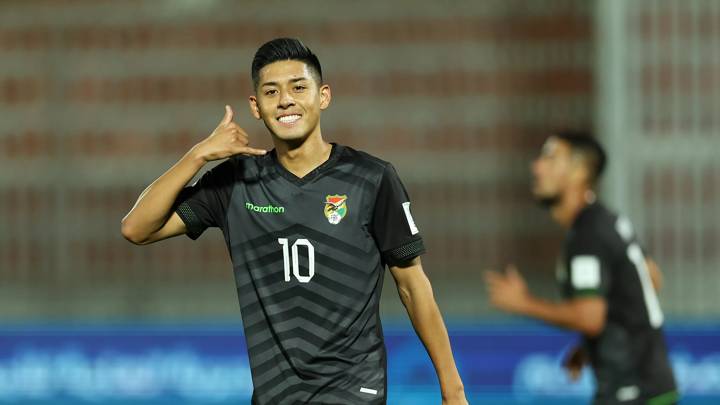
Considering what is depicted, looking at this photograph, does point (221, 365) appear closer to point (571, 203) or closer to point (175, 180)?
point (571, 203)

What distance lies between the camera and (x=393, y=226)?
3422mm

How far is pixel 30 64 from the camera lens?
10086 mm

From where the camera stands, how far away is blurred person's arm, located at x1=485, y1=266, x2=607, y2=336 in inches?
186

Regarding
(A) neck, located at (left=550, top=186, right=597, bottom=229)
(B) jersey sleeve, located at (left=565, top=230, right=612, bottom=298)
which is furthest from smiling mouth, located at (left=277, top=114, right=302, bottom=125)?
(A) neck, located at (left=550, top=186, right=597, bottom=229)

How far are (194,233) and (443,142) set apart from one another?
625cm

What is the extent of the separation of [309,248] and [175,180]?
375mm

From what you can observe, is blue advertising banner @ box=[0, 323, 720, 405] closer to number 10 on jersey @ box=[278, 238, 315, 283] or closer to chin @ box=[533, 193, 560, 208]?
chin @ box=[533, 193, 560, 208]

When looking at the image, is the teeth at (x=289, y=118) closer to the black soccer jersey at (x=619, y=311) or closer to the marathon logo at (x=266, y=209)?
the marathon logo at (x=266, y=209)

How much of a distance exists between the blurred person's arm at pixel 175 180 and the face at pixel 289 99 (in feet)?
0.33

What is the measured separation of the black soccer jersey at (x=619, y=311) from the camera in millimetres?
4750

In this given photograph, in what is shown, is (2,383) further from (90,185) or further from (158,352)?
(90,185)

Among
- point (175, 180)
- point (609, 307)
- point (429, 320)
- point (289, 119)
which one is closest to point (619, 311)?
point (609, 307)

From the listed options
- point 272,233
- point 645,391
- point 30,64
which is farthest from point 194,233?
point 30,64

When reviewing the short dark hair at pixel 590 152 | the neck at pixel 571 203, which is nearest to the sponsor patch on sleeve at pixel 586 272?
the neck at pixel 571 203
